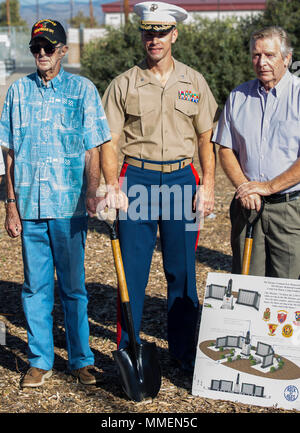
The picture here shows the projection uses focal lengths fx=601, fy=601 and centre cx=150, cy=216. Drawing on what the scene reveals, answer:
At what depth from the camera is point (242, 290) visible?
3590 mm

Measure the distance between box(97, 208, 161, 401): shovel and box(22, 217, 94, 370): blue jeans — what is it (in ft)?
0.84

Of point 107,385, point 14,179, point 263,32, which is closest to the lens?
point 263,32

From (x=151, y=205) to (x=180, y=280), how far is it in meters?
0.57

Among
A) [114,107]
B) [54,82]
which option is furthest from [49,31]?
[114,107]

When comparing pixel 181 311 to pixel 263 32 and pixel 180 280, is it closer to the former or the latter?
pixel 180 280

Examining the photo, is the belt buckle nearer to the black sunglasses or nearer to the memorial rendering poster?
the memorial rendering poster

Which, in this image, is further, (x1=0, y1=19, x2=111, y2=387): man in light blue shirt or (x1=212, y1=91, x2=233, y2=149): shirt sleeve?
(x1=212, y1=91, x2=233, y2=149): shirt sleeve

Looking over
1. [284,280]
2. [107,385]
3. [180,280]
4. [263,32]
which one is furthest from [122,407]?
[263,32]

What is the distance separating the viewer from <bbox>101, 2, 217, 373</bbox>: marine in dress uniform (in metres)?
3.79

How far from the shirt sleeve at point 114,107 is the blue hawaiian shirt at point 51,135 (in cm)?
15

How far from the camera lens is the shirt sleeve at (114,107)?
3.81 meters

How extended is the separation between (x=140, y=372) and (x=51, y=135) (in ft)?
5.15
